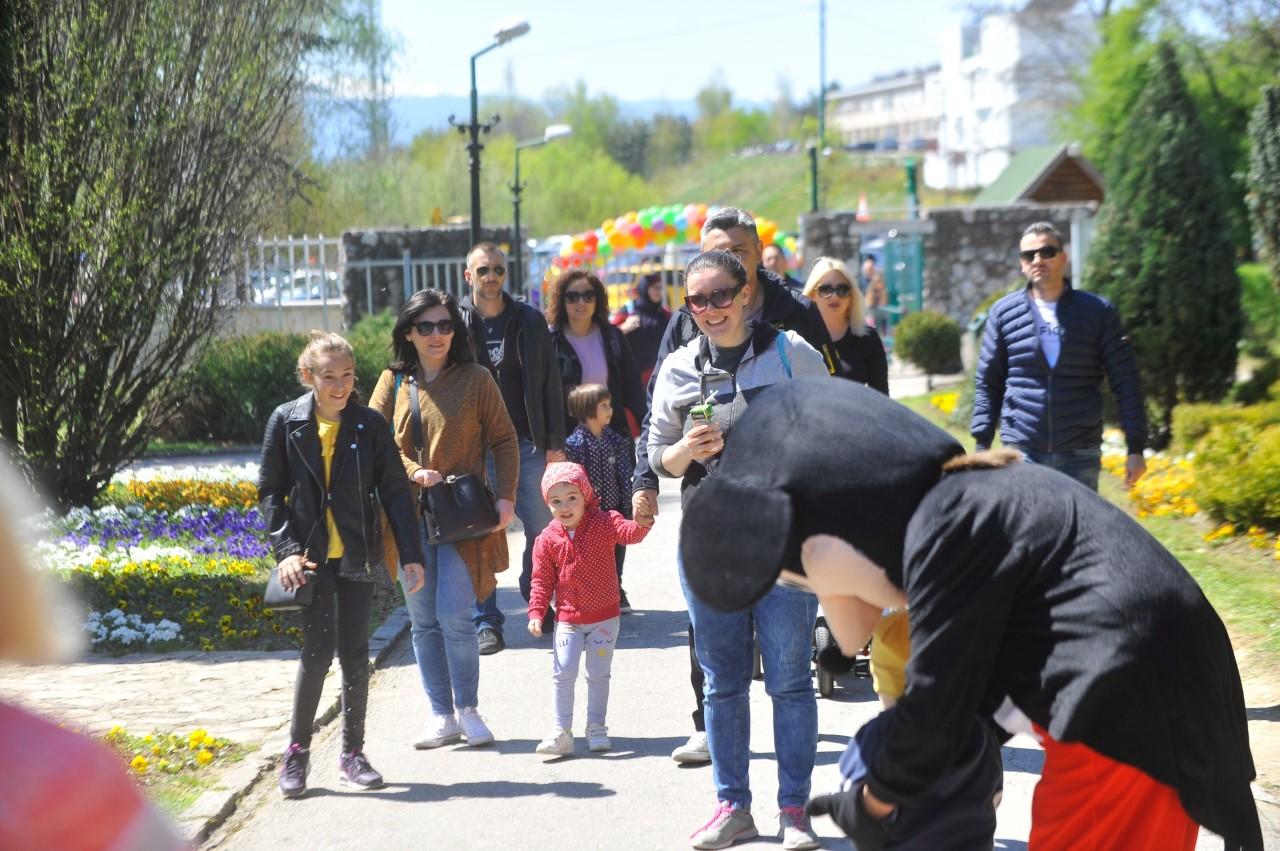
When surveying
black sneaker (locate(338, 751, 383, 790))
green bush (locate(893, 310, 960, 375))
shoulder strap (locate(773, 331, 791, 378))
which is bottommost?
black sneaker (locate(338, 751, 383, 790))

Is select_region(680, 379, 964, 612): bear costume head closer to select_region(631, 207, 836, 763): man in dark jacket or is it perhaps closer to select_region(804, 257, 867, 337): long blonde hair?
select_region(631, 207, 836, 763): man in dark jacket

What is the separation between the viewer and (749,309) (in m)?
5.64

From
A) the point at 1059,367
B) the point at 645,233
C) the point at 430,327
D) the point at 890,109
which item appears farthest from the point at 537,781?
the point at 890,109

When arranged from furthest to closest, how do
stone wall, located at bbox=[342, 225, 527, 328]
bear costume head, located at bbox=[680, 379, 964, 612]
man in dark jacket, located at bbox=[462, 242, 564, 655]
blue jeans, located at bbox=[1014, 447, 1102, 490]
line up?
stone wall, located at bbox=[342, 225, 527, 328]
man in dark jacket, located at bbox=[462, 242, 564, 655]
blue jeans, located at bbox=[1014, 447, 1102, 490]
bear costume head, located at bbox=[680, 379, 964, 612]

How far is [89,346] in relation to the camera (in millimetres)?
11391

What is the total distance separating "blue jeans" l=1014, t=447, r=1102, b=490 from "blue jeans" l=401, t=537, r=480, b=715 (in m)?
2.75

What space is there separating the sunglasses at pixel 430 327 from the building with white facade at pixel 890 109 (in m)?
147

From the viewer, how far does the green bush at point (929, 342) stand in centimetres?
2387

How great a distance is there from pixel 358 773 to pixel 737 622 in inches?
71.3

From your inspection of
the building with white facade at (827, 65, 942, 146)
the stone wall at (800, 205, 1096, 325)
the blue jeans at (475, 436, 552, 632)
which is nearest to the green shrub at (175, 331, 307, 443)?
the blue jeans at (475, 436, 552, 632)

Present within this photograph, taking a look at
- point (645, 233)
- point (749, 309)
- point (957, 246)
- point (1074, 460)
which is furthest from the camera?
point (645, 233)

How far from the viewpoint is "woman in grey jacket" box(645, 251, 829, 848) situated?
5039 mm

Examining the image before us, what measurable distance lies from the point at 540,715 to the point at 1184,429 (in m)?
8.01

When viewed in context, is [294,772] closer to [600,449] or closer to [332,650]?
[332,650]
